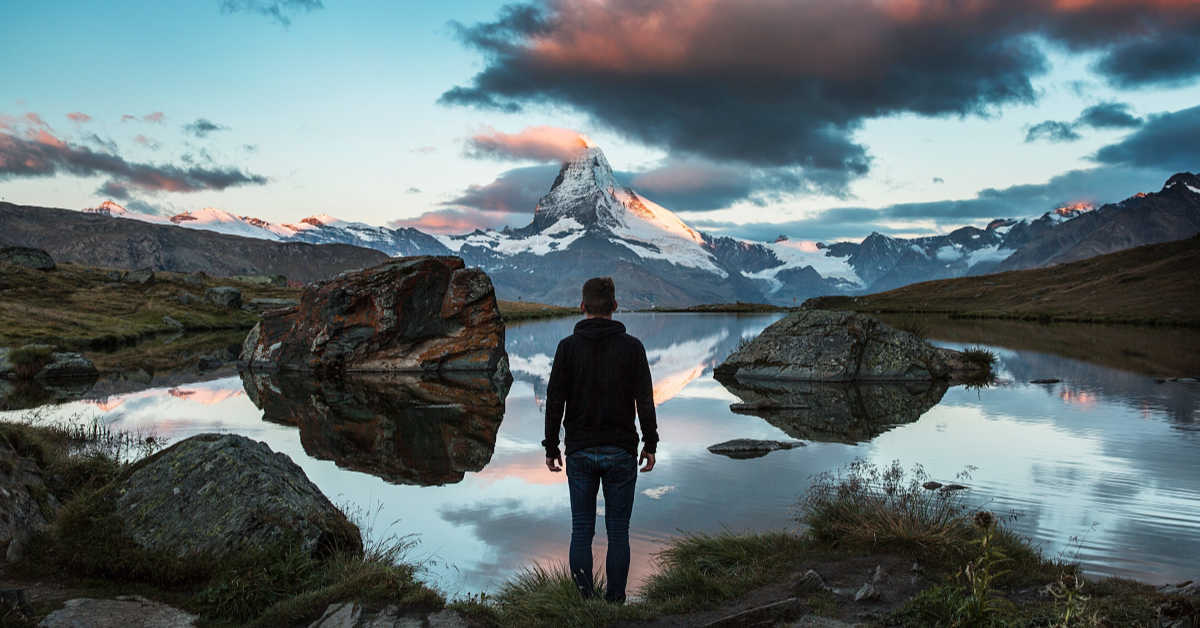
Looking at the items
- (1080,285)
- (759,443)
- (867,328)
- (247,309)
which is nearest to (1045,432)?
(759,443)

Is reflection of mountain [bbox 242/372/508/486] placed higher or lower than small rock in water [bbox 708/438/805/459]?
lower

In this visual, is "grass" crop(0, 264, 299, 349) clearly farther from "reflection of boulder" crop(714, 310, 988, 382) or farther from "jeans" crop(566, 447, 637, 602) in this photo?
"jeans" crop(566, 447, 637, 602)

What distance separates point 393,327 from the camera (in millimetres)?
38656

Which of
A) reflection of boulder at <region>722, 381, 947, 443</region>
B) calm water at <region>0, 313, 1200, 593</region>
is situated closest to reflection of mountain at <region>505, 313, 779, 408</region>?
calm water at <region>0, 313, 1200, 593</region>

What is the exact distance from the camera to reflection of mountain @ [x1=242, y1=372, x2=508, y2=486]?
16.7 metres

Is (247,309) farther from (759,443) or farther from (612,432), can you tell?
(612,432)

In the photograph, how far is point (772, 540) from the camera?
10.3 metres

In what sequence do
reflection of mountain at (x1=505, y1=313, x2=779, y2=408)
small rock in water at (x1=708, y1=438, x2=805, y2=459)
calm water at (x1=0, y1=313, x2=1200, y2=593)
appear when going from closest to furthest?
1. calm water at (x1=0, y1=313, x2=1200, y2=593)
2. small rock in water at (x1=708, y1=438, x2=805, y2=459)
3. reflection of mountain at (x1=505, y1=313, x2=779, y2=408)

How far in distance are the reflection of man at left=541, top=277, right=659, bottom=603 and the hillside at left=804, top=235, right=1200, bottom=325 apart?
3529 inches

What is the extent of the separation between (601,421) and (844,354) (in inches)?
1001

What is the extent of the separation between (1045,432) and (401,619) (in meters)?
19.5

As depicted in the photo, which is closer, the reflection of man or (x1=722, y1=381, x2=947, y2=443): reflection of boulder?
the reflection of man

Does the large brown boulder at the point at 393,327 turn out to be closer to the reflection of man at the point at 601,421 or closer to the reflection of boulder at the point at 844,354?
the reflection of boulder at the point at 844,354

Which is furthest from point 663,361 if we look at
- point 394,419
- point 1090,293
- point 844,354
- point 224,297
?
point 1090,293
